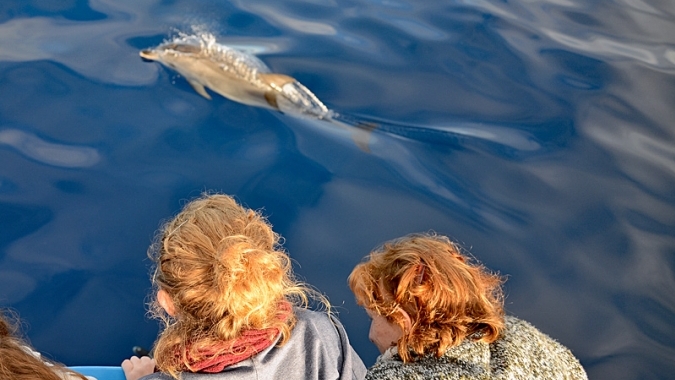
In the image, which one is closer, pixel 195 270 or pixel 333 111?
pixel 195 270

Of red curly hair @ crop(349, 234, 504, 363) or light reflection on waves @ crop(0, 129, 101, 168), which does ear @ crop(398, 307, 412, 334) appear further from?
light reflection on waves @ crop(0, 129, 101, 168)

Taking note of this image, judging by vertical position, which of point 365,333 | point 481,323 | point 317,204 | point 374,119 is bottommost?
point 365,333

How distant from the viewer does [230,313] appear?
2.17 metres

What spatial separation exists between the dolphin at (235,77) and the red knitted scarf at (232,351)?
298 cm

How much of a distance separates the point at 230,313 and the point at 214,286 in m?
0.11

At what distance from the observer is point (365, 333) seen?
12.1 feet

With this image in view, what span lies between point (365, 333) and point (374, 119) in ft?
6.61

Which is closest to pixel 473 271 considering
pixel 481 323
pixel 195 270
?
pixel 481 323

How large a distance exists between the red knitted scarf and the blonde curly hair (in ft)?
0.05

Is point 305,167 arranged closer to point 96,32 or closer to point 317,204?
point 317,204

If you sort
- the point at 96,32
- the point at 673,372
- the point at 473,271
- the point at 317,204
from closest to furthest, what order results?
the point at 473,271, the point at 673,372, the point at 317,204, the point at 96,32

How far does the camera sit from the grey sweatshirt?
85.0 inches

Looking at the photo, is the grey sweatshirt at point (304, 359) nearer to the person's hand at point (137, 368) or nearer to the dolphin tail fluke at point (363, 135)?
the person's hand at point (137, 368)

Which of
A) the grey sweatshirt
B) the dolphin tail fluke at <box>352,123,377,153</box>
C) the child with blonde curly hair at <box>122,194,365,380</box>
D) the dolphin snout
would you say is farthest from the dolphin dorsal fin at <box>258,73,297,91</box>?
the grey sweatshirt
